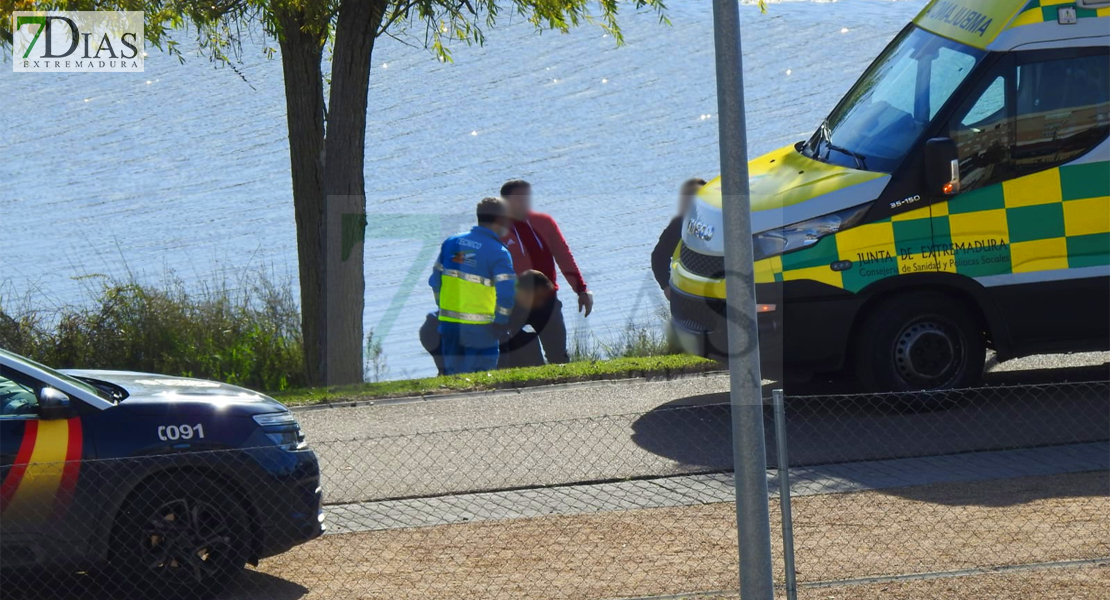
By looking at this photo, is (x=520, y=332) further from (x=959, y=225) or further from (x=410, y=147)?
(x=410, y=147)

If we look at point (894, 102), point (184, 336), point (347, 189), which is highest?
point (894, 102)

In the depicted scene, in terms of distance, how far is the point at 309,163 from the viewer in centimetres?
1262

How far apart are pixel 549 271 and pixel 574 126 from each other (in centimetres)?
1283

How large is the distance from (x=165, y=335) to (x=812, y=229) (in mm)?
6711

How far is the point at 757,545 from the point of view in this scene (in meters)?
5.06

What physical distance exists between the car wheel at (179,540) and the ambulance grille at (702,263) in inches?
152

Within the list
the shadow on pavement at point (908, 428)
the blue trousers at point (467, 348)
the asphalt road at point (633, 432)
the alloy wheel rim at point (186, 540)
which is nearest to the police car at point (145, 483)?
the alloy wheel rim at point (186, 540)

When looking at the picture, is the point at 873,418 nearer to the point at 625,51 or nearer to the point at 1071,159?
the point at 1071,159

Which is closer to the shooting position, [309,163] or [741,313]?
[741,313]

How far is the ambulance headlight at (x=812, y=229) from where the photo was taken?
861 cm

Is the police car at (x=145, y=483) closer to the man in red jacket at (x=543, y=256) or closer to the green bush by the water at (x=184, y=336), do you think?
the man in red jacket at (x=543, y=256)

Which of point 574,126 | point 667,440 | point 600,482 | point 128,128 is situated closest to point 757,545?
point 600,482

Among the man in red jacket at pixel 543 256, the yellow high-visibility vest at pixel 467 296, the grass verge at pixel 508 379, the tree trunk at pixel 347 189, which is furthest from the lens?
the tree trunk at pixel 347 189

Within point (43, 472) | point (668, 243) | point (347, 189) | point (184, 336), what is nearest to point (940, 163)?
point (668, 243)
